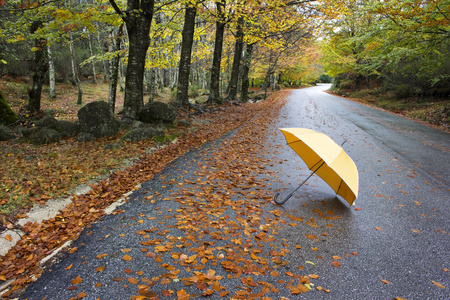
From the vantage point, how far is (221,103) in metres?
16.1

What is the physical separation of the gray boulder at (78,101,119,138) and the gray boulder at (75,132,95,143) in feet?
0.56

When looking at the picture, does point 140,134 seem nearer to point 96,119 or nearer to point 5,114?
point 96,119

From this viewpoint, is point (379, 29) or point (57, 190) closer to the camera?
point (57, 190)

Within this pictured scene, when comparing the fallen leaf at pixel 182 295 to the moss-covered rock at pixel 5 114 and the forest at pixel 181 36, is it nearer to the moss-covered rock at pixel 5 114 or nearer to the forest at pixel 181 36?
the forest at pixel 181 36

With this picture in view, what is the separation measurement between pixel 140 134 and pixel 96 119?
1.37m

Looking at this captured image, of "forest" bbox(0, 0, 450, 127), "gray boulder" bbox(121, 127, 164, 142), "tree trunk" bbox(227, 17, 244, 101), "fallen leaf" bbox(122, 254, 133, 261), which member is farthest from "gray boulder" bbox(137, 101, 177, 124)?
"tree trunk" bbox(227, 17, 244, 101)

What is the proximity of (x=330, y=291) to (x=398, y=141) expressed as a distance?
8.57m

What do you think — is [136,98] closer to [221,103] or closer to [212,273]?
[212,273]

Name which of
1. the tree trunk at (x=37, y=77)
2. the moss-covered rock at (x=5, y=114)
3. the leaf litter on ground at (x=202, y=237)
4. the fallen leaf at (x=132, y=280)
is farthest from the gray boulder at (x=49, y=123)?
the fallen leaf at (x=132, y=280)

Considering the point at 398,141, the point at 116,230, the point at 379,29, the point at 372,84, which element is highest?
the point at 379,29

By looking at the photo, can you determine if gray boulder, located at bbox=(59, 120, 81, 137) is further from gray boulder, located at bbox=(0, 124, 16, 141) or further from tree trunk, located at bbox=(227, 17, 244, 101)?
tree trunk, located at bbox=(227, 17, 244, 101)

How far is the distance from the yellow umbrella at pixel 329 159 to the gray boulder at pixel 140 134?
4.89m

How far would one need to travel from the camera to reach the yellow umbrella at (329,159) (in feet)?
11.6

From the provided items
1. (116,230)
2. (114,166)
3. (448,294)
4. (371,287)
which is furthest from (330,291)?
(114,166)
